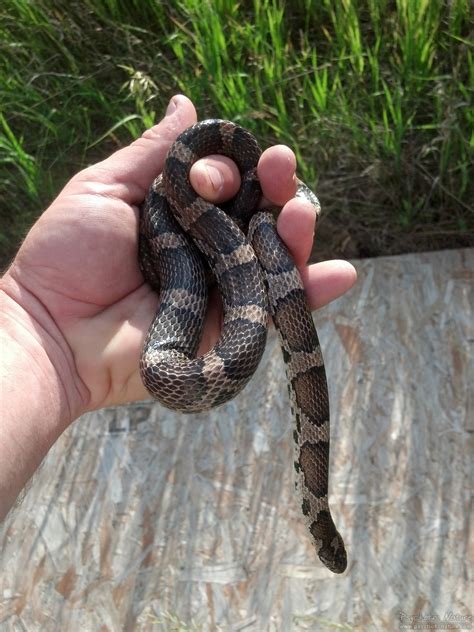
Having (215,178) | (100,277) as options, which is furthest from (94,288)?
(215,178)

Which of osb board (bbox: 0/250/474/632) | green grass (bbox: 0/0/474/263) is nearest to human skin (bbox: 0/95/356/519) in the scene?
osb board (bbox: 0/250/474/632)

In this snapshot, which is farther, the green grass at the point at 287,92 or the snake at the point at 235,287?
the green grass at the point at 287,92

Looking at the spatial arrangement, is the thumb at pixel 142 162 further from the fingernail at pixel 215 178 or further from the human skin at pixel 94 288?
the fingernail at pixel 215 178

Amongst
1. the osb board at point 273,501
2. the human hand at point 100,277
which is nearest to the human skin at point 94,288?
the human hand at point 100,277

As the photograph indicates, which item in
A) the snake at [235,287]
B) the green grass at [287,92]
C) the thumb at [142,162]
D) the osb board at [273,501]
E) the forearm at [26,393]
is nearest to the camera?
the forearm at [26,393]

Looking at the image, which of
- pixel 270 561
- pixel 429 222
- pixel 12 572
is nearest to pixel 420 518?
pixel 270 561

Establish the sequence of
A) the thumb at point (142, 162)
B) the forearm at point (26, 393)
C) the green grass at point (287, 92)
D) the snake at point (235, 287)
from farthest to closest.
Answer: the green grass at point (287, 92) < the thumb at point (142, 162) < the snake at point (235, 287) < the forearm at point (26, 393)

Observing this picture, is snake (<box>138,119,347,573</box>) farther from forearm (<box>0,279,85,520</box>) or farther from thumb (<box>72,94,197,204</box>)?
forearm (<box>0,279,85,520</box>)

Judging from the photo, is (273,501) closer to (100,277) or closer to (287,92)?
(100,277)
